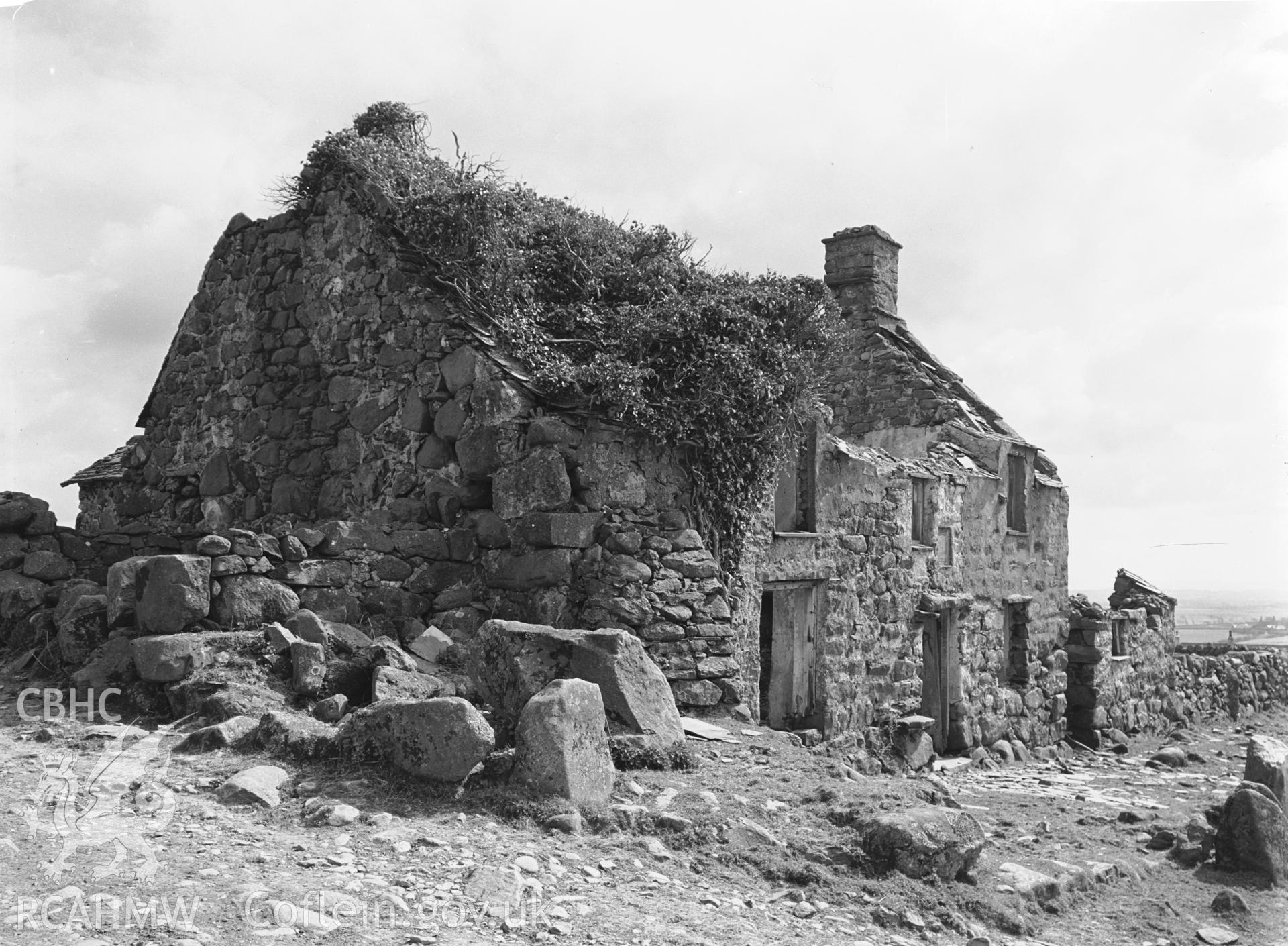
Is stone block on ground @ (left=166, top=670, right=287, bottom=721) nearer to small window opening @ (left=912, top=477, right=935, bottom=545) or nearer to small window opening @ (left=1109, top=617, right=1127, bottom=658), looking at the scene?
small window opening @ (left=912, top=477, right=935, bottom=545)

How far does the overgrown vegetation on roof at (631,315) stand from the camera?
31.0 ft

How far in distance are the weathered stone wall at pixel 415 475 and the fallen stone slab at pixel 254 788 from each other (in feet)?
8.70

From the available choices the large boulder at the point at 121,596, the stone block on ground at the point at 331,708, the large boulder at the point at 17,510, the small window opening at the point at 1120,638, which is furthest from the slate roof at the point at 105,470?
the small window opening at the point at 1120,638

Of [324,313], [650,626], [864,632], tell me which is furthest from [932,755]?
[324,313]

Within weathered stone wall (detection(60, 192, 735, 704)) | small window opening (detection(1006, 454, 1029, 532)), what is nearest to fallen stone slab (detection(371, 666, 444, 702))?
weathered stone wall (detection(60, 192, 735, 704))

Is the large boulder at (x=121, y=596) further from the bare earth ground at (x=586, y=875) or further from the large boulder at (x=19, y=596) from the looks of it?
the large boulder at (x=19, y=596)

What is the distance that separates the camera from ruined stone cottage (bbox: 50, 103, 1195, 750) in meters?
8.96

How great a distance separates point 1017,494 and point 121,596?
39.7 ft

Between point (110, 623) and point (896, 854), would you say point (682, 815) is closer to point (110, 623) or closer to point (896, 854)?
point (896, 854)

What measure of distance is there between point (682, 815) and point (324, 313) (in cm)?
670

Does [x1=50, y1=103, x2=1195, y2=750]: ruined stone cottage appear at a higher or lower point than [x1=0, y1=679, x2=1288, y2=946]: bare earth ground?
higher

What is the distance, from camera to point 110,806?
554cm

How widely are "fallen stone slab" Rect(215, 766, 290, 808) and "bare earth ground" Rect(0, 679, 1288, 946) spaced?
65 mm

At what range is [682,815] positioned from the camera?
601 centimetres
